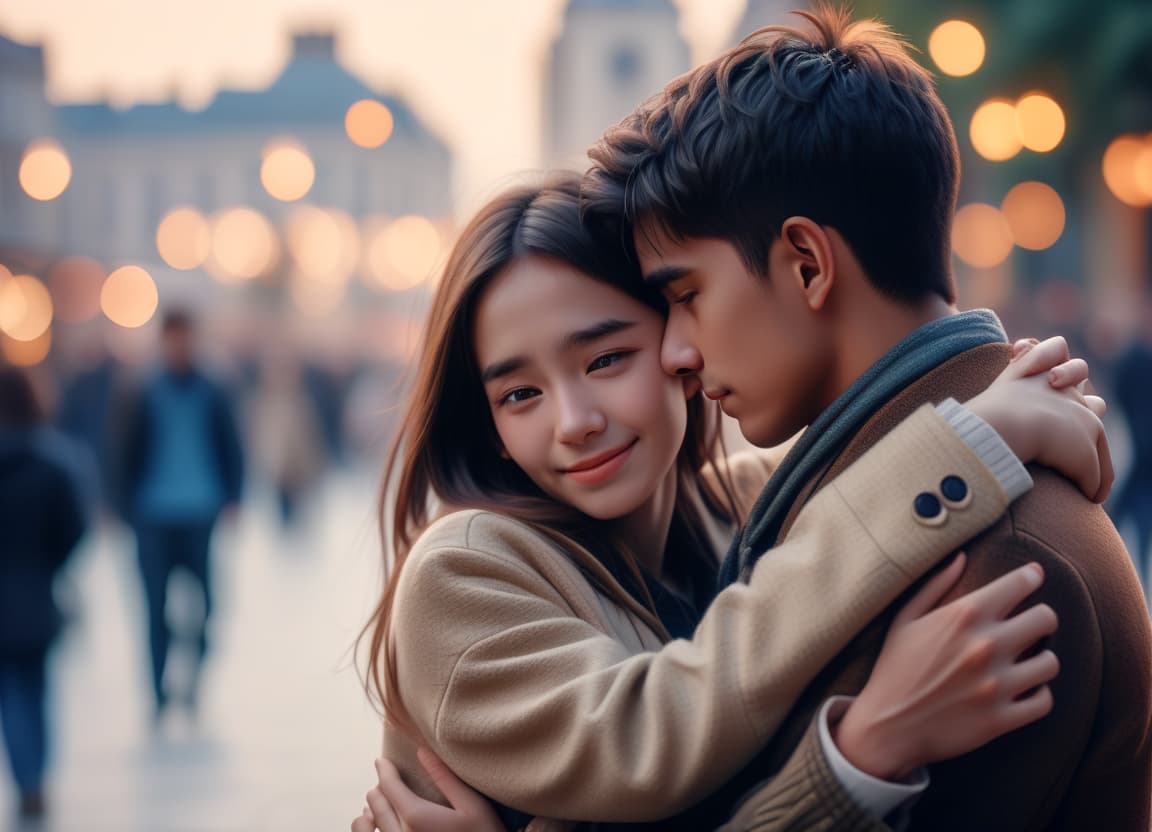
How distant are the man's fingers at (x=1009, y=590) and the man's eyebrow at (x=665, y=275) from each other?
67 centimetres

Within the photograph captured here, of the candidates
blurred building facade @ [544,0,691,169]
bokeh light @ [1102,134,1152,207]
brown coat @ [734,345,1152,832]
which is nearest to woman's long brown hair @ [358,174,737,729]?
brown coat @ [734,345,1152,832]

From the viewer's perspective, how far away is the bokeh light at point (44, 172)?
69.3ft

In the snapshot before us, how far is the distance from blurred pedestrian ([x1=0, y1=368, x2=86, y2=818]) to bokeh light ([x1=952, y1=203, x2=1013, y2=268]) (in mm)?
23324

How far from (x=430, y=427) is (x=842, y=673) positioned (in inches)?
41.3

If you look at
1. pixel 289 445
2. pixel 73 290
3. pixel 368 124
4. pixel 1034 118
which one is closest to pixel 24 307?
pixel 73 290

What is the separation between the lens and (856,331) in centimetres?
200

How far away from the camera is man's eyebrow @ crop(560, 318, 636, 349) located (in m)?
2.36

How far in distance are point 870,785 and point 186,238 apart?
109ft

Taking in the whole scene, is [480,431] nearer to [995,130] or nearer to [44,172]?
[995,130]

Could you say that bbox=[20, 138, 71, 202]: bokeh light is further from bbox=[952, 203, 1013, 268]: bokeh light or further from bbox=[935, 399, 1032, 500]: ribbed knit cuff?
bbox=[935, 399, 1032, 500]: ribbed knit cuff

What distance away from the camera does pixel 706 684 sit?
180 cm

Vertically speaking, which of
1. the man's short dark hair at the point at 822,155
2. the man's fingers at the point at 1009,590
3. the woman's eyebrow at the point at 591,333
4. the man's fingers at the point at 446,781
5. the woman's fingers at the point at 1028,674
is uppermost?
the man's short dark hair at the point at 822,155

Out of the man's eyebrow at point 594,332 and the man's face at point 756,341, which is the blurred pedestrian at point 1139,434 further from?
the man's face at point 756,341

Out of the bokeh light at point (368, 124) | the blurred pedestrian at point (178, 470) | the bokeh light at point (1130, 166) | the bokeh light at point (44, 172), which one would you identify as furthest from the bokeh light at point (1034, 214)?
the blurred pedestrian at point (178, 470)
